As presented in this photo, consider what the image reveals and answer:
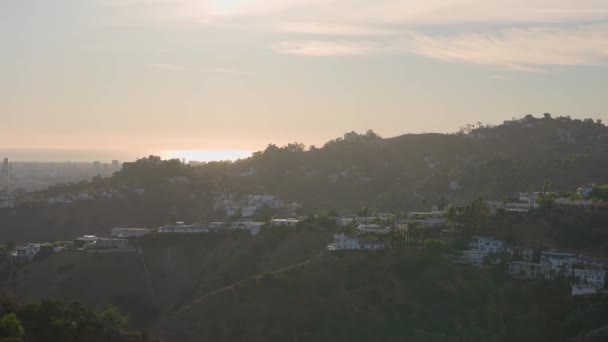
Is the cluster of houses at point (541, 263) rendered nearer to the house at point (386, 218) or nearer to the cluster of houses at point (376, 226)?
the cluster of houses at point (376, 226)

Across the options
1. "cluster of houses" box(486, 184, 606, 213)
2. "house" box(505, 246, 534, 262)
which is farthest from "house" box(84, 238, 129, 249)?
"house" box(505, 246, 534, 262)

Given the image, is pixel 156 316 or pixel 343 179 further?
pixel 343 179

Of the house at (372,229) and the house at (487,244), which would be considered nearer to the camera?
the house at (487,244)

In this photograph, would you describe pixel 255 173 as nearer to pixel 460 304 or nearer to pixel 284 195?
pixel 284 195

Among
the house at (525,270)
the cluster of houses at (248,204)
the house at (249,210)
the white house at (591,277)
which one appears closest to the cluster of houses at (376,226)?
the house at (525,270)

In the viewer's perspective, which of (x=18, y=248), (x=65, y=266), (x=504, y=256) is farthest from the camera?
(x=18, y=248)

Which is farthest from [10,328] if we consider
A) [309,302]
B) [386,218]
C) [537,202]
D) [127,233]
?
[537,202]

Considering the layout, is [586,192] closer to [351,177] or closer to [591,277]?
[591,277]

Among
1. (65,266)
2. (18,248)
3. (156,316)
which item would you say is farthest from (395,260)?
(18,248)
